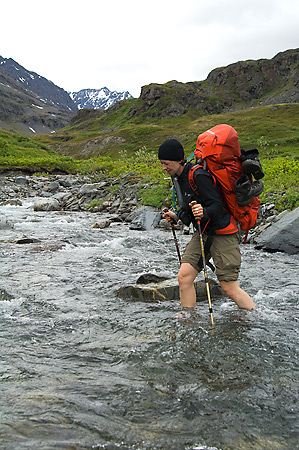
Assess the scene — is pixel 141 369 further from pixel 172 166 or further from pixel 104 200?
pixel 104 200

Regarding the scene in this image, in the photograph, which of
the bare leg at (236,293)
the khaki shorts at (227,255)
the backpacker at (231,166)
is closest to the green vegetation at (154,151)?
the bare leg at (236,293)

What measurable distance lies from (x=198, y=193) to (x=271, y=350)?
246 centimetres

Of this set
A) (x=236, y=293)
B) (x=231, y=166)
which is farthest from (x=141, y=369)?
(x=231, y=166)

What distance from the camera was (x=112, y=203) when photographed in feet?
80.5

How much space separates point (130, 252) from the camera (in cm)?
1216

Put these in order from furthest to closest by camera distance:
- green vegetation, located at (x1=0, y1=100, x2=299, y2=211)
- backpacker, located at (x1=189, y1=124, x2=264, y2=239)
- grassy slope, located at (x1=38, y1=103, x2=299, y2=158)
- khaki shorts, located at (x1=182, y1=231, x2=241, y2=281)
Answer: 1. grassy slope, located at (x1=38, y1=103, x2=299, y2=158)
2. green vegetation, located at (x1=0, y1=100, x2=299, y2=211)
3. khaki shorts, located at (x1=182, y1=231, x2=241, y2=281)
4. backpacker, located at (x1=189, y1=124, x2=264, y2=239)

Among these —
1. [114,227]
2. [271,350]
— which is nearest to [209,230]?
[271,350]

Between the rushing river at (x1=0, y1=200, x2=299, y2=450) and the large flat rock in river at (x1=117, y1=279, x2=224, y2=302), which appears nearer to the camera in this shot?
the rushing river at (x1=0, y1=200, x2=299, y2=450)

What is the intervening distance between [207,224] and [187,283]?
1.13 metres

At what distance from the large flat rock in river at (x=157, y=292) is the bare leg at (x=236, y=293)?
1.70m

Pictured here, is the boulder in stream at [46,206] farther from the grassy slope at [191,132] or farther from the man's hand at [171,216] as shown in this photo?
the grassy slope at [191,132]

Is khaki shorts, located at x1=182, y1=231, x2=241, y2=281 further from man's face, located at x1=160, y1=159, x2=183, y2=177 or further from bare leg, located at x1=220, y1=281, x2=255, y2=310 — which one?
man's face, located at x1=160, y1=159, x2=183, y2=177

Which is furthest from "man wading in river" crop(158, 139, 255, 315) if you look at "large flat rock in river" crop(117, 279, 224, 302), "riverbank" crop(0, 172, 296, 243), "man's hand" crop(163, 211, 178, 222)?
"riverbank" crop(0, 172, 296, 243)

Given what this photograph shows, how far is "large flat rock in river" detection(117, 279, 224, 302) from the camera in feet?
23.7
